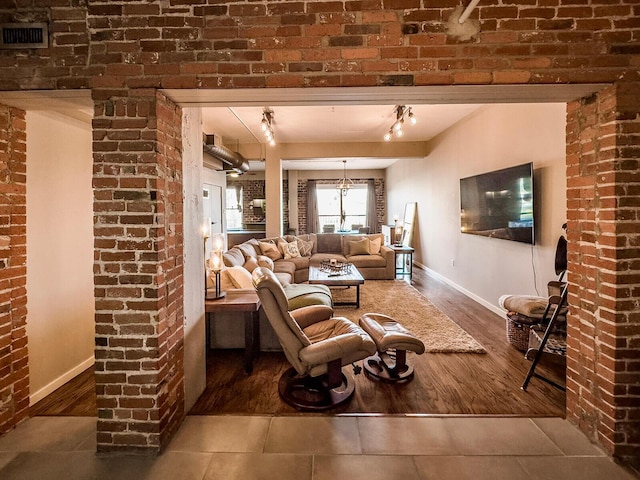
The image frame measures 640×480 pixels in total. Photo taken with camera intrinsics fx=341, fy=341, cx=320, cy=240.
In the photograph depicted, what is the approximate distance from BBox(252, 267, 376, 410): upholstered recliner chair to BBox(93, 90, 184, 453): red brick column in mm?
687

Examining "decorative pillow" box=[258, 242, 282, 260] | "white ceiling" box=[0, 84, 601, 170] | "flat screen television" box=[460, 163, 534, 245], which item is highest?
"white ceiling" box=[0, 84, 601, 170]

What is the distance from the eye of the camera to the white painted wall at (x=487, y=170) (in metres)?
3.59

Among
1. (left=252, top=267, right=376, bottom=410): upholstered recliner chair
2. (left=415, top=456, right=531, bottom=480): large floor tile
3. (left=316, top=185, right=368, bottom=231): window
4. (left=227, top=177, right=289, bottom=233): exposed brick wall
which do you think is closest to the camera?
(left=415, top=456, right=531, bottom=480): large floor tile

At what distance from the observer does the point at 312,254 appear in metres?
7.78

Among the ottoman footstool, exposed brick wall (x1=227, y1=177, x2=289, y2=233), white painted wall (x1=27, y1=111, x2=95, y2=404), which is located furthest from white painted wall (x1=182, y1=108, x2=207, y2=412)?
exposed brick wall (x1=227, y1=177, x2=289, y2=233)

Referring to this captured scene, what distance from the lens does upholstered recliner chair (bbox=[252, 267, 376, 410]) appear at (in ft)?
7.54

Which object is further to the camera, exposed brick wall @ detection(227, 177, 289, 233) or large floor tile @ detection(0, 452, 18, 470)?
exposed brick wall @ detection(227, 177, 289, 233)

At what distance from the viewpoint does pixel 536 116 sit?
3.77m

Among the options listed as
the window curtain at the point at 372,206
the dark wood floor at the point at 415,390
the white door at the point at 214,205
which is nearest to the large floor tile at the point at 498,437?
the dark wood floor at the point at 415,390

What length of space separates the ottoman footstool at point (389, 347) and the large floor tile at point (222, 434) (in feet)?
3.37

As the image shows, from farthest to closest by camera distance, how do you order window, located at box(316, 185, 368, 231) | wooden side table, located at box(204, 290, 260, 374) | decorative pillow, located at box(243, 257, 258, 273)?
window, located at box(316, 185, 368, 231) → decorative pillow, located at box(243, 257, 258, 273) → wooden side table, located at box(204, 290, 260, 374)

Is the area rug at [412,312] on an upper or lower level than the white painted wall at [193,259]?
lower

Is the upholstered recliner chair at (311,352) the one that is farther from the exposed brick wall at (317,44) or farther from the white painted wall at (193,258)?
the exposed brick wall at (317,44)

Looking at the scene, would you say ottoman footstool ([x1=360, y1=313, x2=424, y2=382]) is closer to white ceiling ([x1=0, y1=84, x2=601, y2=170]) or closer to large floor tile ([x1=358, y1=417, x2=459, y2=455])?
large floor tile ([x1=358, y1=417, x2=459, y2=455])
